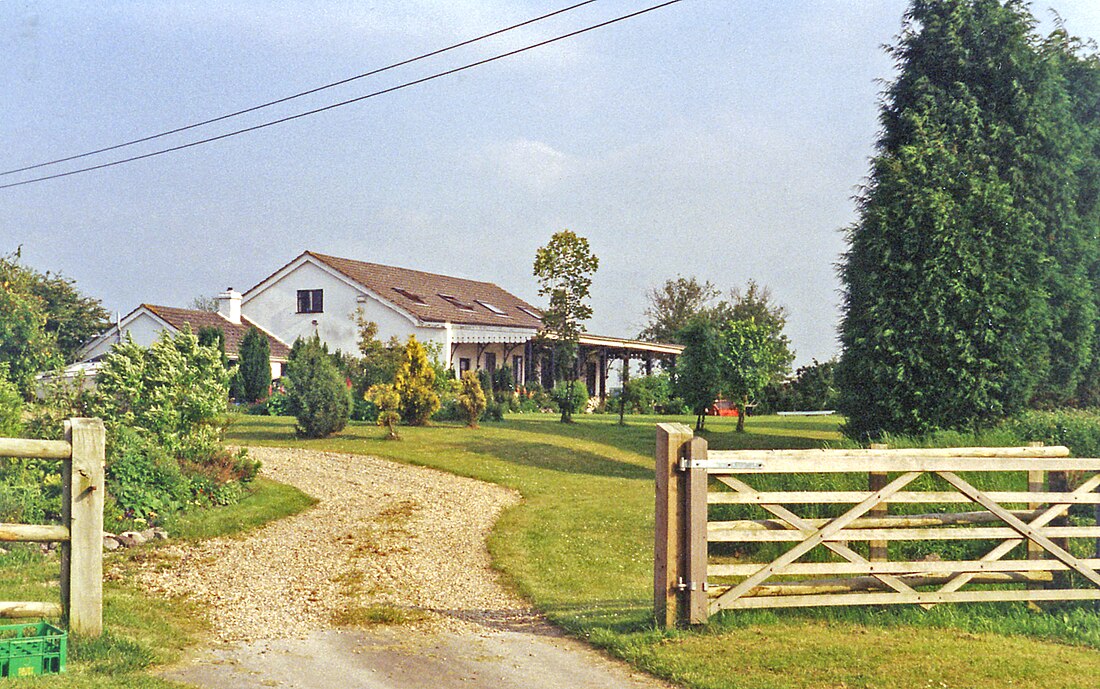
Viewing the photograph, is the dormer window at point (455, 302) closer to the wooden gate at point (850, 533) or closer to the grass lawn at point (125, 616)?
the grass lawn at point (125, 616)

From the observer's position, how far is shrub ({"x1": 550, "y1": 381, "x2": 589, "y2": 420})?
31.9 metres

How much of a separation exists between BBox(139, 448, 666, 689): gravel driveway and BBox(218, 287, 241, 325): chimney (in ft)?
92.8

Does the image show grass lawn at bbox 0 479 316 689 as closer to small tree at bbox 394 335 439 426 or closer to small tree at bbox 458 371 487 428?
small tree at bbox 394 335 439 426

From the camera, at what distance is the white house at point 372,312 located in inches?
1544

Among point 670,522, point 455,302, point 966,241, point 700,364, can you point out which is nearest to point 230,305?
point 455,302

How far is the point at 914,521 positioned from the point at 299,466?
13.1m

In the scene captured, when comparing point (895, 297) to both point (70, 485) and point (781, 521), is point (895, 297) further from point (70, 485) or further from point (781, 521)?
point (70, 485)

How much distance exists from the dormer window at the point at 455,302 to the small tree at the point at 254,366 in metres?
10.9

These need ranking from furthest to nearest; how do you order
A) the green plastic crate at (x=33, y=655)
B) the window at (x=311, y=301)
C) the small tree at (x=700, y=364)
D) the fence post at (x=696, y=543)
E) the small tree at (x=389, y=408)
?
the window at (x=311, y=301)
the small tree at (x=700, y=364)
the small tree at (x=389, y=408)
the fence post at (x=696, y=543)
the green plastic crate at (x=33, y=655)

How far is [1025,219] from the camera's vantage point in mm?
17453

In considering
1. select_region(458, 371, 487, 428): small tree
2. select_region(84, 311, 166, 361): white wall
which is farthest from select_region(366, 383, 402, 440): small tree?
select_region(84, 311, 166, 361): white wall

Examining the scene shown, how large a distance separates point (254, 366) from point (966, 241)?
2639 centimetres

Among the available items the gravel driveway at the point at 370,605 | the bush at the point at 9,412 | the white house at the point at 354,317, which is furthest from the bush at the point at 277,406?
the bush at the point at 9,412

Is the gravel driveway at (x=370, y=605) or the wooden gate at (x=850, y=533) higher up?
the wooden gate at (x=850, y=533)
